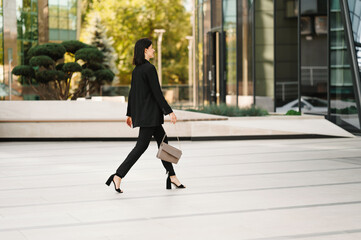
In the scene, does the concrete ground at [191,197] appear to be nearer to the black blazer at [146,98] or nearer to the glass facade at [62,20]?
the black blazer at [146,98]

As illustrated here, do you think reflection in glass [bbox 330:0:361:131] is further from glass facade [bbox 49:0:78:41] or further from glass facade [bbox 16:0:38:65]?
glass facade [bbox 49:0:78:41]

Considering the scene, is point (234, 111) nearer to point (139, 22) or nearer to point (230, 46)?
point (230, 46)

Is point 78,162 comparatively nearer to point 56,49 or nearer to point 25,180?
point 25,180

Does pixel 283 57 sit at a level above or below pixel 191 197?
above

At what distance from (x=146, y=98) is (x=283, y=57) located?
16.1m

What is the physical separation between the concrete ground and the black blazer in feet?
3.10

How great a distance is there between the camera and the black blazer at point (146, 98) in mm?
8188

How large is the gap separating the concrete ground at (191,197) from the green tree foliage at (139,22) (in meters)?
49.5

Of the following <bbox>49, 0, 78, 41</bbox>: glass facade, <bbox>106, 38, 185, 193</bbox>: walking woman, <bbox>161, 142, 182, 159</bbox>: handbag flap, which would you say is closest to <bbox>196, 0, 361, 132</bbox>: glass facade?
<bbox>161, 142, 182, 159</bbox>: handbag flap

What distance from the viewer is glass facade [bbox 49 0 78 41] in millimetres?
50719

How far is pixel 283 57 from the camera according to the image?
77.7 feet

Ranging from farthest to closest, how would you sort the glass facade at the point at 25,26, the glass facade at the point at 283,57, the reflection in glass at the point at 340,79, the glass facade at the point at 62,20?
the glass facade at the point at 62,20 < the glass facade at the point at 25,26 < the glass facade at the point at 283,57 < the reflection in glass at the point at 340,79

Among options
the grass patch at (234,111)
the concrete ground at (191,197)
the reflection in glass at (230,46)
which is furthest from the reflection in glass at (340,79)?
the reflection in glass at (230,46)

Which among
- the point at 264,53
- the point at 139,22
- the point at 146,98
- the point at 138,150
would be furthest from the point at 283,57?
the point at 139,22
